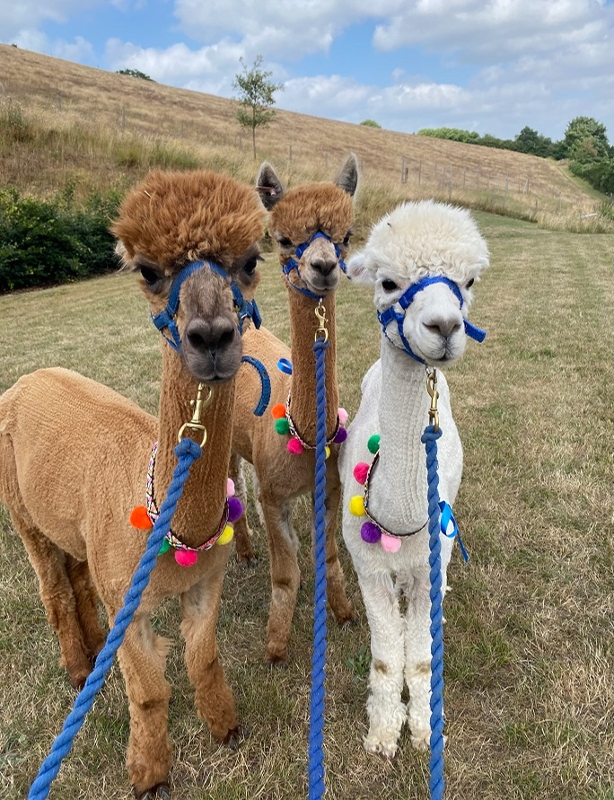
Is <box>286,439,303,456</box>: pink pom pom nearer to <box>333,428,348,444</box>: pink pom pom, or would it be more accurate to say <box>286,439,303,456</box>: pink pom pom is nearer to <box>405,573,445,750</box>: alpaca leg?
<box>333,428,348,444</box>: pink pom pom

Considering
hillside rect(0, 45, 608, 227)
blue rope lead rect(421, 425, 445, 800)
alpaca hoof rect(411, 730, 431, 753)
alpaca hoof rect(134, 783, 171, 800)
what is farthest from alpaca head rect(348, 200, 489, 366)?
hillside rect(0, 45, 608, 227)

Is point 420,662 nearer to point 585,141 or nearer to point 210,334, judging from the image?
point 210,334

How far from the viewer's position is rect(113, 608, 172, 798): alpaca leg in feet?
5.96

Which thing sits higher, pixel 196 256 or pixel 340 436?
pixel 196 256

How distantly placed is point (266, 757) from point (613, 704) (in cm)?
136

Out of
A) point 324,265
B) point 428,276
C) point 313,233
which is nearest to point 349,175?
point 313,233

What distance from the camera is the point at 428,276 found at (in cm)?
166

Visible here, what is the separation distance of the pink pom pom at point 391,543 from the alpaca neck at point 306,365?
55 cm

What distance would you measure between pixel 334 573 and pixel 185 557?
1190mm

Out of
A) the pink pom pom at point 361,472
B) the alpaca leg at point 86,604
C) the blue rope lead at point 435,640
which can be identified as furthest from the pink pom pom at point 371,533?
the alpaca leg at point 86,604

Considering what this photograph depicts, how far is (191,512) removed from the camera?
1.67 meters

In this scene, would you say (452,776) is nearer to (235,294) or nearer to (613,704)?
(613,704)

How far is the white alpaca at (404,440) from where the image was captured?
1.65m

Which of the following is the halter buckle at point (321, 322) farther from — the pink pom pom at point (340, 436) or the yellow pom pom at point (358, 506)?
the yellow pom pom at point (358, 506)
